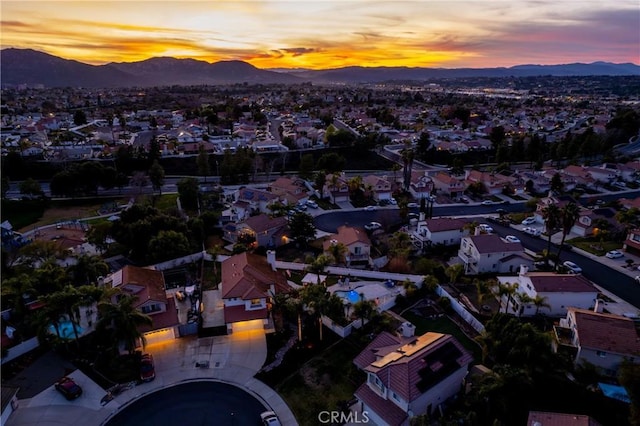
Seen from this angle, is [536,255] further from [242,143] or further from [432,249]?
[242,143]

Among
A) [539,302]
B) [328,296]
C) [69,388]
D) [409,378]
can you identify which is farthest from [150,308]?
[539,302]

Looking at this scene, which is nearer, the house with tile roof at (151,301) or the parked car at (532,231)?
the house with tile roof at (151,301)

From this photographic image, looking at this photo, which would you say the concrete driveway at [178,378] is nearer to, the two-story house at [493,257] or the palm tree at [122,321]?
the palm tree at [122,321]

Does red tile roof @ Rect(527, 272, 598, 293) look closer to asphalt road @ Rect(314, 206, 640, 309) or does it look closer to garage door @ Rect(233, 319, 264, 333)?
asphalt road @ Rect(314, 206, 640, 309)

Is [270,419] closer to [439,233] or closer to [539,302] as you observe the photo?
[539,302]

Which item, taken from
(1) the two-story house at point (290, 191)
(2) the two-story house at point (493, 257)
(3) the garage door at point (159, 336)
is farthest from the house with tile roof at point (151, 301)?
(1) the two-story house at point (290, 191)

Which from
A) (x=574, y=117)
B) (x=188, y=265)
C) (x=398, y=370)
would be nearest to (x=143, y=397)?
(x=398, y=370)

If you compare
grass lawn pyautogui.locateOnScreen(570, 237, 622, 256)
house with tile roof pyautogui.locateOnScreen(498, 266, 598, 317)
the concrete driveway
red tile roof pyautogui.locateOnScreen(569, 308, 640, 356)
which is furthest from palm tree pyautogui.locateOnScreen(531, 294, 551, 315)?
the concrete driveway
